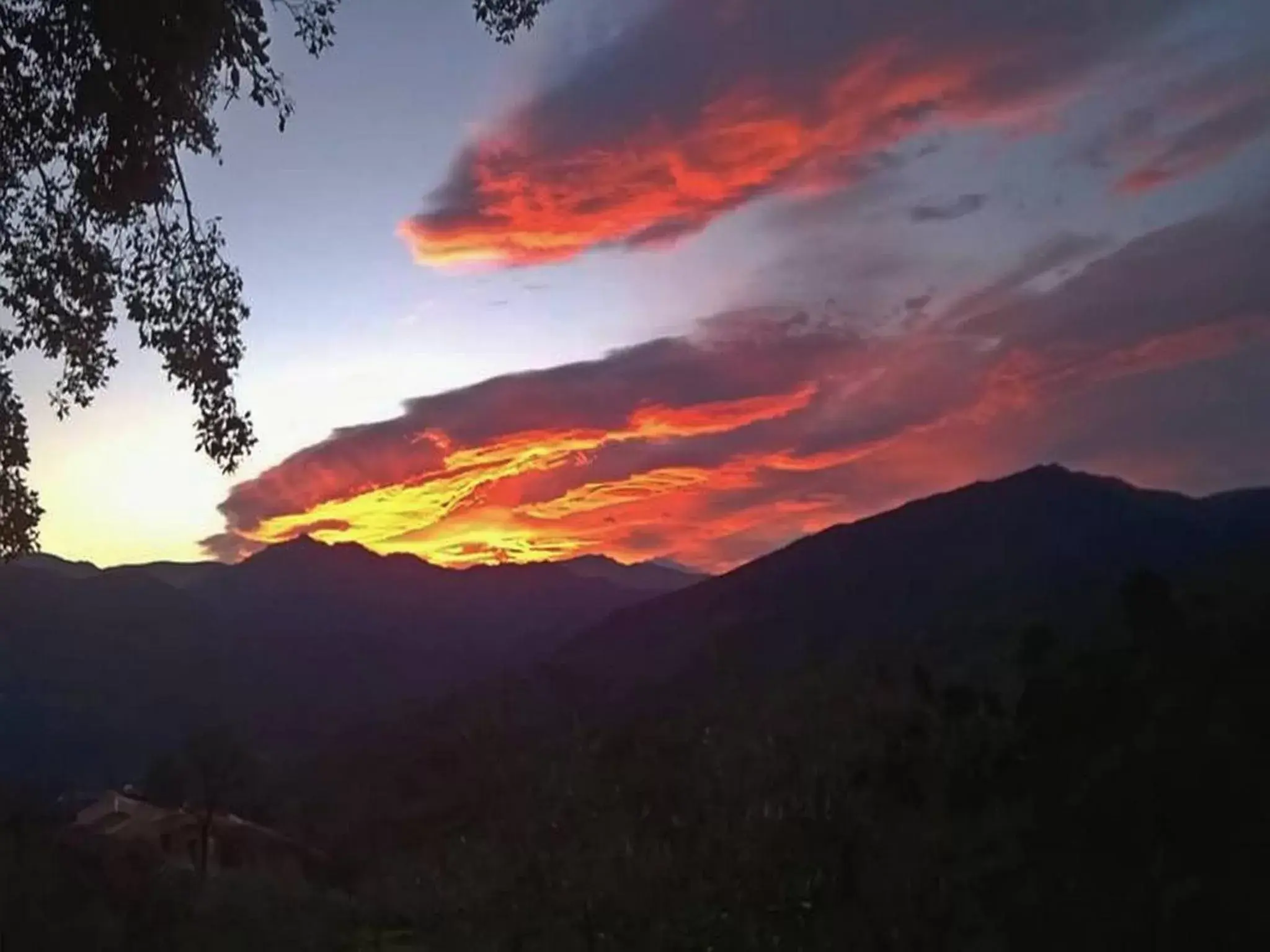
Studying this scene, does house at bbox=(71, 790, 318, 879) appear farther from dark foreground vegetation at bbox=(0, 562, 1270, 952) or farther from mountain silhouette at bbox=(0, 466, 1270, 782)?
dark foreground vegetation at bbox=(0, 562, 1270, 952)

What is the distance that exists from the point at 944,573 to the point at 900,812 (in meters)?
94.5

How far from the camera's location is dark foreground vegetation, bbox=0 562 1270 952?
8.30 metres

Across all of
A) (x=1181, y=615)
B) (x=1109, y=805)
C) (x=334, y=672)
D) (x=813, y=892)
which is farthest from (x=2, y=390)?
(x=334, y=672)

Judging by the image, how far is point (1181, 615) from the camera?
37.2 ft

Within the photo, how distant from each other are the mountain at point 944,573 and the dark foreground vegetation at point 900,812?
4.10 metres

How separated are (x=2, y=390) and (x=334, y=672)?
175 meters

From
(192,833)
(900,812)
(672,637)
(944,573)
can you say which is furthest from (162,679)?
(900,812)

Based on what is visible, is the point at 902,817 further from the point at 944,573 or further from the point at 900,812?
the point at 944,573

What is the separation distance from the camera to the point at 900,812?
9.64 metres

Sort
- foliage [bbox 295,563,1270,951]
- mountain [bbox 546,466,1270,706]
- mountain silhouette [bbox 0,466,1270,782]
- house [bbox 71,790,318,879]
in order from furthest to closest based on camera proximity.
Result: house [bbox 71,790,318,879] → mountain [bbox 546,466,1270,706] → mountain silhouette [bbox 0,466,1270,782] → foliage [bbox 295,563,1270,951]

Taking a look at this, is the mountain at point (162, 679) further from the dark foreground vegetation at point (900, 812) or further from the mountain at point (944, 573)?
the dark foreground vegetation at point (900, 812)

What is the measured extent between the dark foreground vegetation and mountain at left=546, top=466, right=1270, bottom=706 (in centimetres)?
410

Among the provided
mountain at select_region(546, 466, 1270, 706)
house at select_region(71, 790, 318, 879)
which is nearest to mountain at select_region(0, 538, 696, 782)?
mountain at select_region(546, 466, 1270, 706)

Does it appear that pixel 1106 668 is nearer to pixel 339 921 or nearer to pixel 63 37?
pixel 63 37
